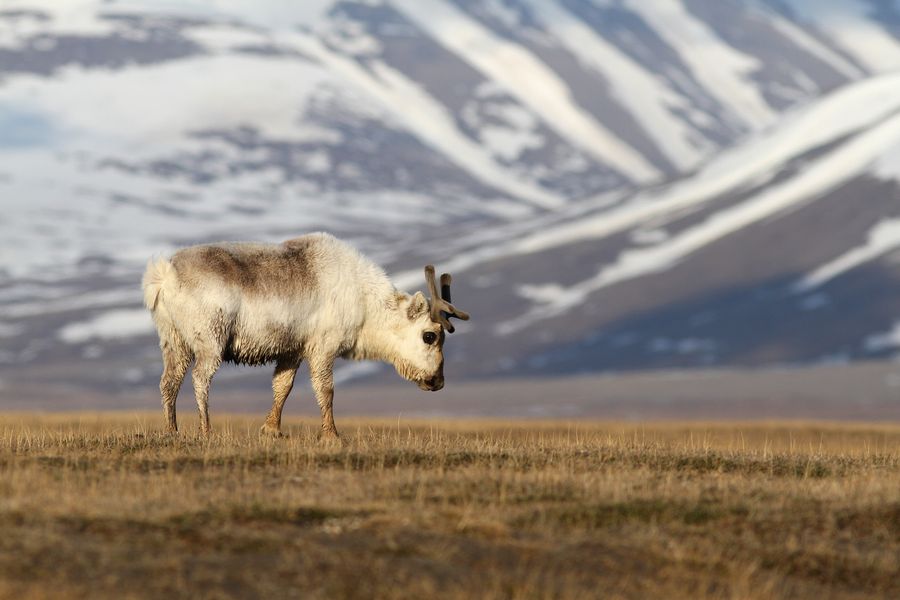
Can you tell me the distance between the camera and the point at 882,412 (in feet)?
438

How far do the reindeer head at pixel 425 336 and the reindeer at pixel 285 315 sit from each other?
14mm

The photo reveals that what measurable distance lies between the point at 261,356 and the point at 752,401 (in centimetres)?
12251

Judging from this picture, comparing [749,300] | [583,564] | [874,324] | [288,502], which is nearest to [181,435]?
[288,502]

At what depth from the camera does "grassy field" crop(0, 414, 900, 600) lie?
13305 mm

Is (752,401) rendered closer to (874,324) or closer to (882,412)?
(882,412)

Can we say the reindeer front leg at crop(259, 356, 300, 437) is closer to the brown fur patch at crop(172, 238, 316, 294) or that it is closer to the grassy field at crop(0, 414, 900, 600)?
the brown fur patch at crop(172, 238, 316, 294)

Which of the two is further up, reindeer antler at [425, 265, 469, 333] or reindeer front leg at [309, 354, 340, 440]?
reindeer antler at [425, 265, 469, 333]

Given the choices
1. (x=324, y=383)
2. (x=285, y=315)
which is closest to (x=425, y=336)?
(x=324, y=383)

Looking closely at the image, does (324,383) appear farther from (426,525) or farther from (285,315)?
(426,525)

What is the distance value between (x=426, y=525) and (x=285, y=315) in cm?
810

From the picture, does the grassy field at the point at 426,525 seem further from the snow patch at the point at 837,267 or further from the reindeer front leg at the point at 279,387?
the snow patch at the point at 837,267

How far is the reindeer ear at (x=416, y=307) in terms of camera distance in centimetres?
2417

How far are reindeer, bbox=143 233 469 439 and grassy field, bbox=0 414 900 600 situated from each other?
7.91 ft

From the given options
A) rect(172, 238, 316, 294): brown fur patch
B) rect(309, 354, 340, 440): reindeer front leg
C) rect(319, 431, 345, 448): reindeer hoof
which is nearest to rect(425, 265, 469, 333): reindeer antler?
rect(309, 354, 340, 440): reindeer front leg
